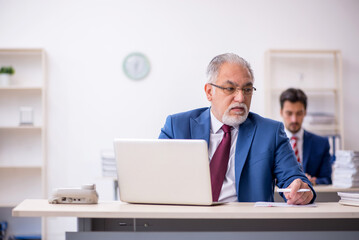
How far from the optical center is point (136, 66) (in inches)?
201

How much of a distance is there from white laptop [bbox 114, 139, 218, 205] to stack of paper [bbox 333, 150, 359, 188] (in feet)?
7.69

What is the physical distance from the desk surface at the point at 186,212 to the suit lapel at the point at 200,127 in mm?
602

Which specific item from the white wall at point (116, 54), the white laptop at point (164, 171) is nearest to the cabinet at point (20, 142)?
the white wall at point (116, 54)

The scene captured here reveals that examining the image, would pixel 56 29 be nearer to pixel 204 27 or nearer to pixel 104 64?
pixel 104 64

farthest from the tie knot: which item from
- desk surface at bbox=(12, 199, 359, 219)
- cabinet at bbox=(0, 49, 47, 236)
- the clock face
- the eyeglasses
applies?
cabinet at bbox=(0, 49, 47, 236)

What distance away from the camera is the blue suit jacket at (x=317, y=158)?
3912mm

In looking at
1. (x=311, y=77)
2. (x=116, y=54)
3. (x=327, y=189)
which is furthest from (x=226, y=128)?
(x=311, y=77)

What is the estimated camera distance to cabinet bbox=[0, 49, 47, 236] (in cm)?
502

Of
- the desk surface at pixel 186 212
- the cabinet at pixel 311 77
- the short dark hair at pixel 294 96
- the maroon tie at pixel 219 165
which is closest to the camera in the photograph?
the desk surface at pixel 186 212

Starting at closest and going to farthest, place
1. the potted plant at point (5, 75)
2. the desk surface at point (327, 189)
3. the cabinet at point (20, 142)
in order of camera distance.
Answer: the desk surface at point (327, 189)
the potted plant at point (5, 75)
the cabinet at point (20, 142)

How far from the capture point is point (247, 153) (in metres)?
2.26

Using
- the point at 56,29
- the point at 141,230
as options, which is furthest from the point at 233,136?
the point at 56,29

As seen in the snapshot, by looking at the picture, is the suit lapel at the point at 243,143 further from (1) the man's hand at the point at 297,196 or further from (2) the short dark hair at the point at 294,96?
(2) the short dark hair at the point at 294,96

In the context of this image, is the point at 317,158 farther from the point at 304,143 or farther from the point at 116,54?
the point at 116,54
